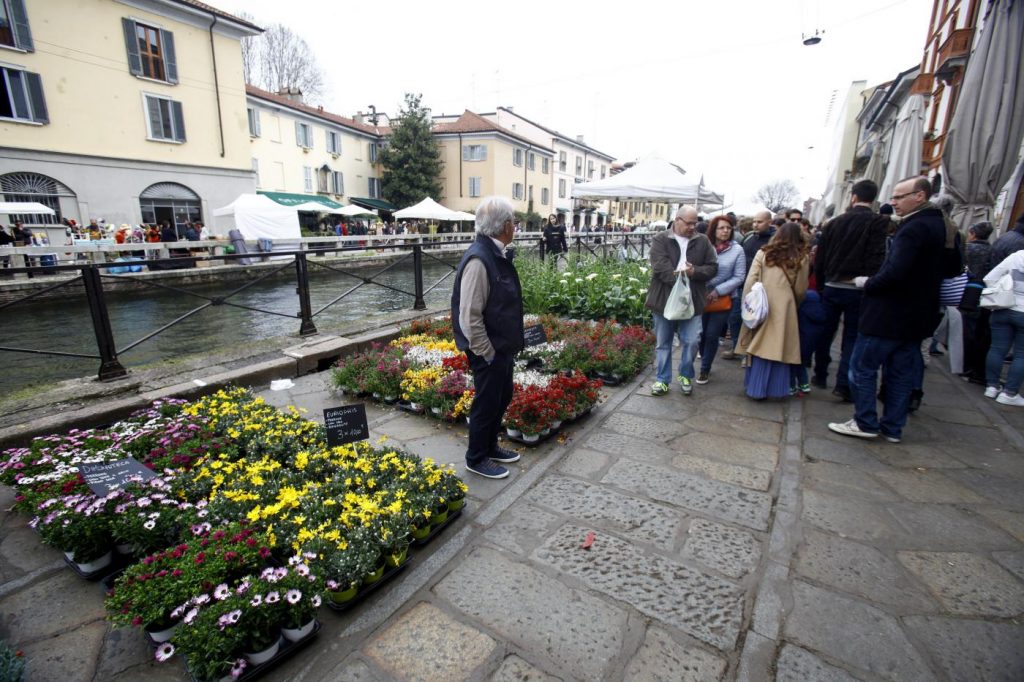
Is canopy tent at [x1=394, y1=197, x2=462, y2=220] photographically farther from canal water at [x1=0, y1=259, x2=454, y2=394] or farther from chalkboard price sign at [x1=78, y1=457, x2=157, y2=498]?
chalkboard price sign at [x1=78, y1=457, x2=157, y2=498]

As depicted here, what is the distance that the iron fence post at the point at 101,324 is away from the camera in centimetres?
390

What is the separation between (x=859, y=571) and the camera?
2234 millimetres

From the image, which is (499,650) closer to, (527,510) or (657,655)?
(657,655)

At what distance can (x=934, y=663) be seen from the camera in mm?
1763

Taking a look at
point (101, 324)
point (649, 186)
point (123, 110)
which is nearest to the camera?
point (101, 324)

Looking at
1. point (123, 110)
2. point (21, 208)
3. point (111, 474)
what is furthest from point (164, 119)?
point (111, 474)

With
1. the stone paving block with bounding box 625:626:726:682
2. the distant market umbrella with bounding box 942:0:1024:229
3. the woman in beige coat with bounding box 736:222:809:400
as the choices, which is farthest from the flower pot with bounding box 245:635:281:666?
the distant market umbrella with bounding box 942:0:1024:229

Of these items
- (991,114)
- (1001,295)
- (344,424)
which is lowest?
(344,424)

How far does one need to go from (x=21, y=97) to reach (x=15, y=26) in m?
2.09

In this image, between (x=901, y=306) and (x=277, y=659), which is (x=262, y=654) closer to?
(x=277, y=659)

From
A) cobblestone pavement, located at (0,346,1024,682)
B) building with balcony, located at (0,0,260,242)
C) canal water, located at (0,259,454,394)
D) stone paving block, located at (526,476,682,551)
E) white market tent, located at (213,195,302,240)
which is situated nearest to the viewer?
cobblestone pavement, located at (0,346,1024,682)

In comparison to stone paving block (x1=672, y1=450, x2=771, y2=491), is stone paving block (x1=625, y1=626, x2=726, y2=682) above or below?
below

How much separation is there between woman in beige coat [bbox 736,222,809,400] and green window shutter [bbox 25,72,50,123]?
21664mm

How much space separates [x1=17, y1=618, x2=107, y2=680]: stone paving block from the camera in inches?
68.5
